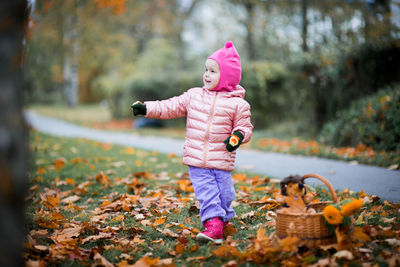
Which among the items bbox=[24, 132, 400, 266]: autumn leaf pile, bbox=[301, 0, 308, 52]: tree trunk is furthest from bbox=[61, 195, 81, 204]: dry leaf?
bbox=[301, 0, 308, 52]: tree trunk

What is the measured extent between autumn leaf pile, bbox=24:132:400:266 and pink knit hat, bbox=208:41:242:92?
1.24m

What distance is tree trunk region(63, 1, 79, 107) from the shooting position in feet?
77.0

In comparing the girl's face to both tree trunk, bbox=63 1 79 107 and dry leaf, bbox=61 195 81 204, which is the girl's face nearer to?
dry leaf, bbox=61 195 81 204

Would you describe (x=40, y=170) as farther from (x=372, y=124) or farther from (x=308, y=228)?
(x=372, y=124)

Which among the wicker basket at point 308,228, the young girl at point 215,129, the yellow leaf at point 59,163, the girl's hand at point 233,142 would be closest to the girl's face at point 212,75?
the young girl at point 215,129

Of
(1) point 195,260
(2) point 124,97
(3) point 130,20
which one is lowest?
(1) point 195,260

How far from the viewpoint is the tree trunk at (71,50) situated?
77.0 ft

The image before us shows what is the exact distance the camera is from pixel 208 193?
3070 millimetres

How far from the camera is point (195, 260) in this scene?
257 centimetres

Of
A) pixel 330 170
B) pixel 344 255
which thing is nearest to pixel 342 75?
pixel 330 170

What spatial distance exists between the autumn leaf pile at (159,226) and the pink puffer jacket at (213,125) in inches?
24.7

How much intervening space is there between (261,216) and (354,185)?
1.62 meters

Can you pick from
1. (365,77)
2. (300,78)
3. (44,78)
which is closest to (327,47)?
(300,78)

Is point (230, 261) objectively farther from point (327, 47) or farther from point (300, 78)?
point (327, 47)
